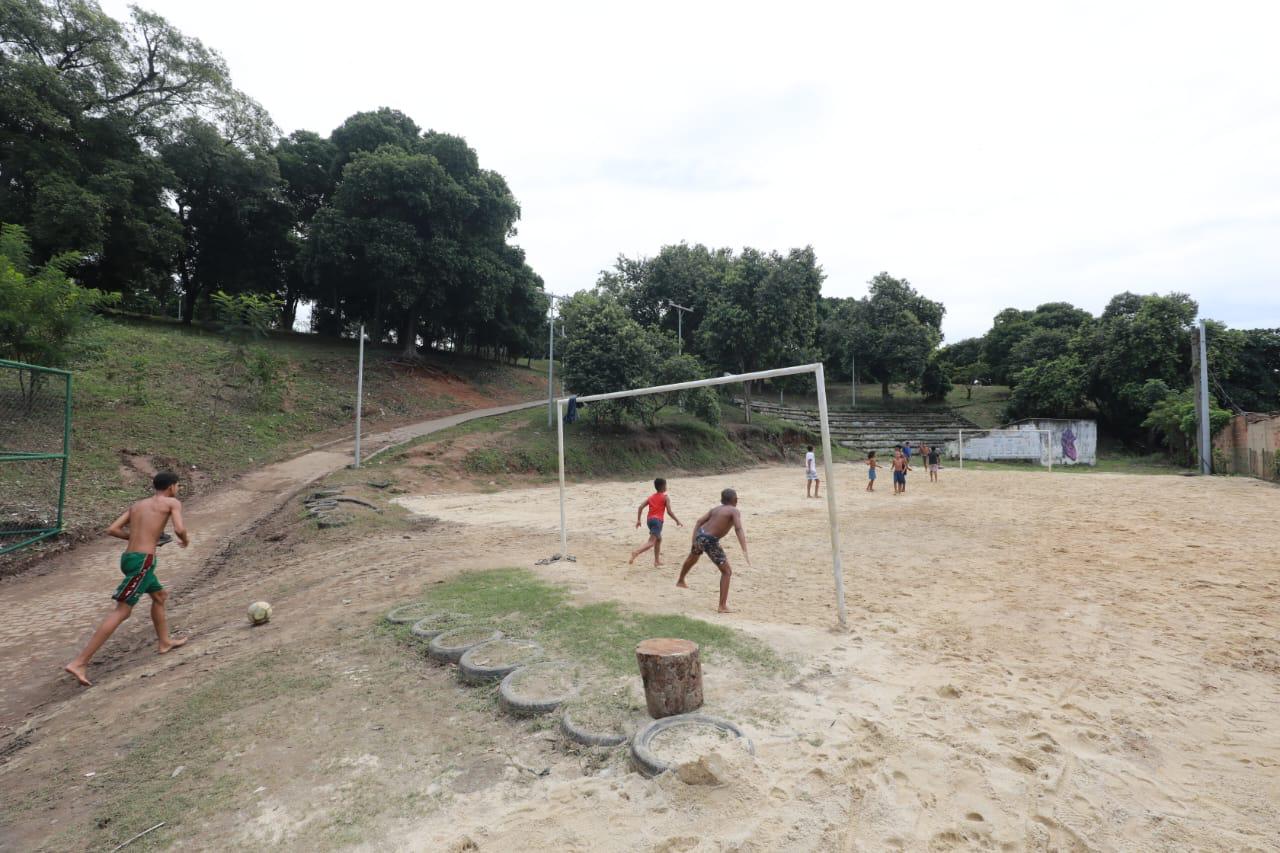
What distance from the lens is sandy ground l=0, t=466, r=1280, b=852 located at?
3121 millimetres

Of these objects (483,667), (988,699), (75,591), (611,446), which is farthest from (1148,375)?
(75,591)

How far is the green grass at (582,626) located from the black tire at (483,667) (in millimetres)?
231

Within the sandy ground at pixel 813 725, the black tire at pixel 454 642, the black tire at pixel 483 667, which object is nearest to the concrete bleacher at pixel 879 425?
the sandy ground at pixel 813 725

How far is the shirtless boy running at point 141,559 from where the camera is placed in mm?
6000

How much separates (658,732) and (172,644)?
6.19 m

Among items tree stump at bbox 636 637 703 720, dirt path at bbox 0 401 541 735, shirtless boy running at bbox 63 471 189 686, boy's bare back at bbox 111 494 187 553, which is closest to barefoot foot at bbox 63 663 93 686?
shirtless boy running at bbox 63 471 189 686

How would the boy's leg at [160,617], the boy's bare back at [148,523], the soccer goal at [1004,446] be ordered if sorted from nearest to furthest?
the boy's bare back at [148,523]
the boy's leg at [160,617]
the soccer goal at [1004,446]

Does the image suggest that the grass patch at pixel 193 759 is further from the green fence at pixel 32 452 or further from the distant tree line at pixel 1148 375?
the distant tree line at pixel 1148 375

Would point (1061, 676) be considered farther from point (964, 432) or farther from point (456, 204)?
point (964, 432)

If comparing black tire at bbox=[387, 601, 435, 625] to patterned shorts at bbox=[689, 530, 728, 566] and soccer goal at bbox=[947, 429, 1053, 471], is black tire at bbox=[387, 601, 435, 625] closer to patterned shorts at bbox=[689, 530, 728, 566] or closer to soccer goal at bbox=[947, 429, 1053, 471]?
patterned shorts at bbox=[689, 530, 728, 566]

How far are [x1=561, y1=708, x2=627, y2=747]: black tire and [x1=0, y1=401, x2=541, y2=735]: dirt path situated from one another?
530 centimetres

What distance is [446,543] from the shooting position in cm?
1094

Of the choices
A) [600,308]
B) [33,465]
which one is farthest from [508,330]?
[33,465]

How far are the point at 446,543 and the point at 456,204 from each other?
24164mm
